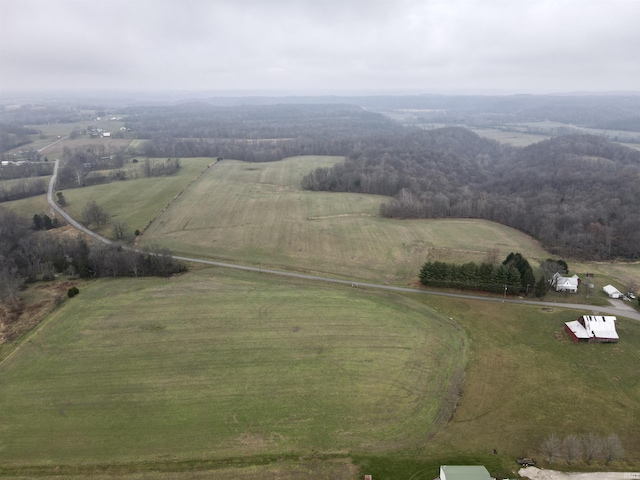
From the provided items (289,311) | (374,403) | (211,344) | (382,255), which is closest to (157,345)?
(211,344)

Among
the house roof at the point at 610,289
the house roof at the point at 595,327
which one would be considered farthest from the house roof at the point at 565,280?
the house roof at the point at 595,327

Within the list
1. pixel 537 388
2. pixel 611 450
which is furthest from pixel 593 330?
pixel 611 450

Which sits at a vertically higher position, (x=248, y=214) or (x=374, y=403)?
(x=248, y=214)

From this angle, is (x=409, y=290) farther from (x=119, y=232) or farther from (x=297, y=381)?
(x=119, y=232)

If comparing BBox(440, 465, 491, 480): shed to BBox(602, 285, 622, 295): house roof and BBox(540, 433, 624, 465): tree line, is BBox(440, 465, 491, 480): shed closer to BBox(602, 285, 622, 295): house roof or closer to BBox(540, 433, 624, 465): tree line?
BBox(540, 433, 624, 465): tree line

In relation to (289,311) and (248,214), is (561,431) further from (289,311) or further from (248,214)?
(248,214)

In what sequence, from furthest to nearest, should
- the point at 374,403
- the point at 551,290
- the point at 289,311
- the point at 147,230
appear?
1. the point at 147,230
2. the point at 551,290
3. the point at 289,311
4. the point at 374,403
